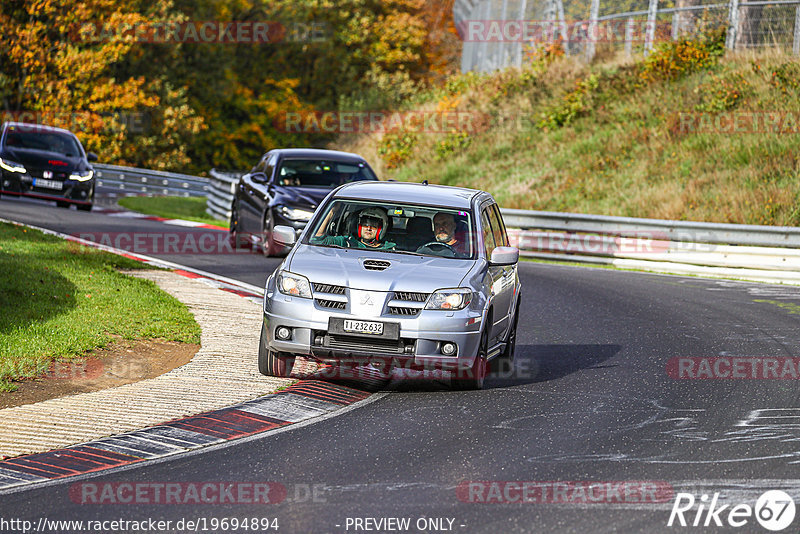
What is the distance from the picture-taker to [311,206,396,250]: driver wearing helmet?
10484 millimetres

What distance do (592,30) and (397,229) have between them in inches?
1104

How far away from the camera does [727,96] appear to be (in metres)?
31.2

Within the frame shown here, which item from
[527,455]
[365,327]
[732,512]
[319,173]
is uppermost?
[319,173]

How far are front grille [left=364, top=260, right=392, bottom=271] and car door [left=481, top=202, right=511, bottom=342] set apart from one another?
1.03 meters

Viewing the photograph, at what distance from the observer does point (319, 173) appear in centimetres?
2005

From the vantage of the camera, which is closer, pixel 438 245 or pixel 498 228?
pixel 438 245

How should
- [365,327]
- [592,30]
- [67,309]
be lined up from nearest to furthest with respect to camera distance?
1. [365,327]
2. [67,309]
3. [592,30]

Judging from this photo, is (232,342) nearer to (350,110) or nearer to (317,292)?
(317,292)

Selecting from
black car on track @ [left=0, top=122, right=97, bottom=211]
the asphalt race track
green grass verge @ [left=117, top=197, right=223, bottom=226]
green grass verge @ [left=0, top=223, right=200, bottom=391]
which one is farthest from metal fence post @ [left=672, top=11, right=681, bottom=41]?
the asphalt race track

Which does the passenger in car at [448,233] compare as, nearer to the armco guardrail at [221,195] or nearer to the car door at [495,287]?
the car door at [495,287]

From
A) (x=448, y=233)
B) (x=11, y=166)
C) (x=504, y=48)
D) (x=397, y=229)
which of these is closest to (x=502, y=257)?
(x=448, y=233)

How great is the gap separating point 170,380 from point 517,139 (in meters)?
27.4

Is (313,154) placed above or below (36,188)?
above

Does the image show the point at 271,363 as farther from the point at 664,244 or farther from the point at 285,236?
the point at 664,244
